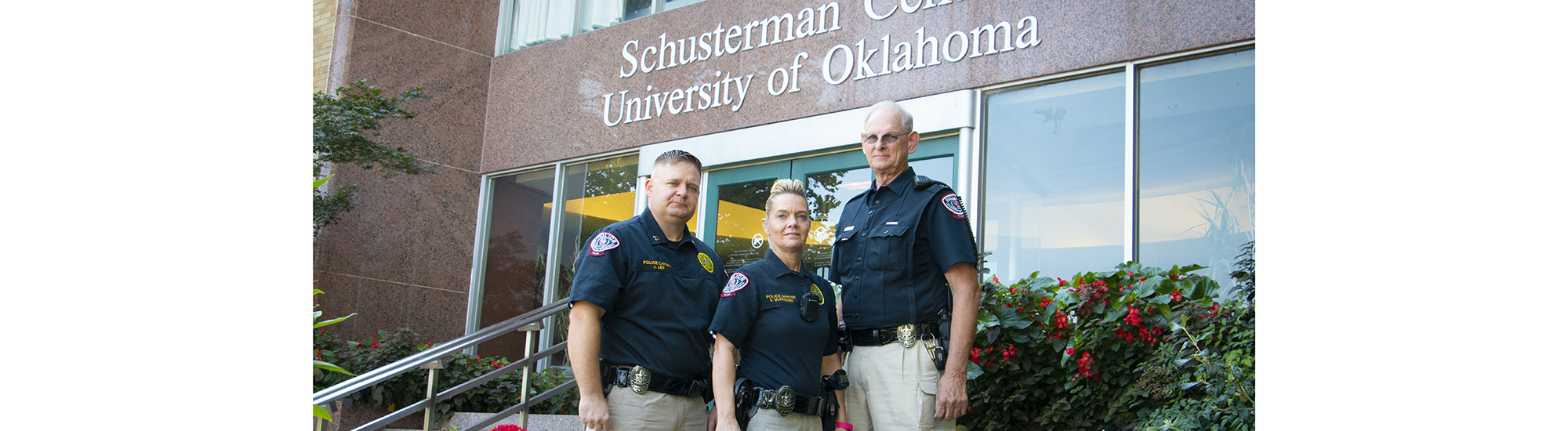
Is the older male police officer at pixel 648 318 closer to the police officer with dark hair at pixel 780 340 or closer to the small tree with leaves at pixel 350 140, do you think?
the police officer with dark hair at pixel 780 340

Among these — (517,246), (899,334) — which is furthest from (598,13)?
(899,334)

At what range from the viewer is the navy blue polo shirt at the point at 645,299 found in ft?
8.19

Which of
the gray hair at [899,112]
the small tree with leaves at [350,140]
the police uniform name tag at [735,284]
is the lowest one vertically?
the police uniform name tag at [735,284]

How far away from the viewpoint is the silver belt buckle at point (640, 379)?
2.47 m

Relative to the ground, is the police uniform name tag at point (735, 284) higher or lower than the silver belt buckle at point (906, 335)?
higher

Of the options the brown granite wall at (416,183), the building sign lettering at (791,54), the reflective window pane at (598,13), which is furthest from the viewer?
the reflective window pane at (598,13)

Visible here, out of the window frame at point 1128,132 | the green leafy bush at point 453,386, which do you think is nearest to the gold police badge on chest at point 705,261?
the window frame at point 1128,132

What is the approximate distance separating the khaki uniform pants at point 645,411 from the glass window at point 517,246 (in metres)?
5.37

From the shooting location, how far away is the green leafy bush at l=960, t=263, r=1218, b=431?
3.25 metres

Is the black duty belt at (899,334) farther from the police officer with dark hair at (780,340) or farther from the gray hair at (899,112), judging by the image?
the gray hair at (899,112)

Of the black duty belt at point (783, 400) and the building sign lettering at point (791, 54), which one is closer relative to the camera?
the black duty belt at point (783, 400)

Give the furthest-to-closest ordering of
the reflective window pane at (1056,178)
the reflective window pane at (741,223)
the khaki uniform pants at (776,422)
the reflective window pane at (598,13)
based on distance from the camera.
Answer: the reflective window pane at (598,13)
the reflective window pane at (741,223)
the reflective window pane at (1056,178)
the khaki uniform pants at (776,422)
